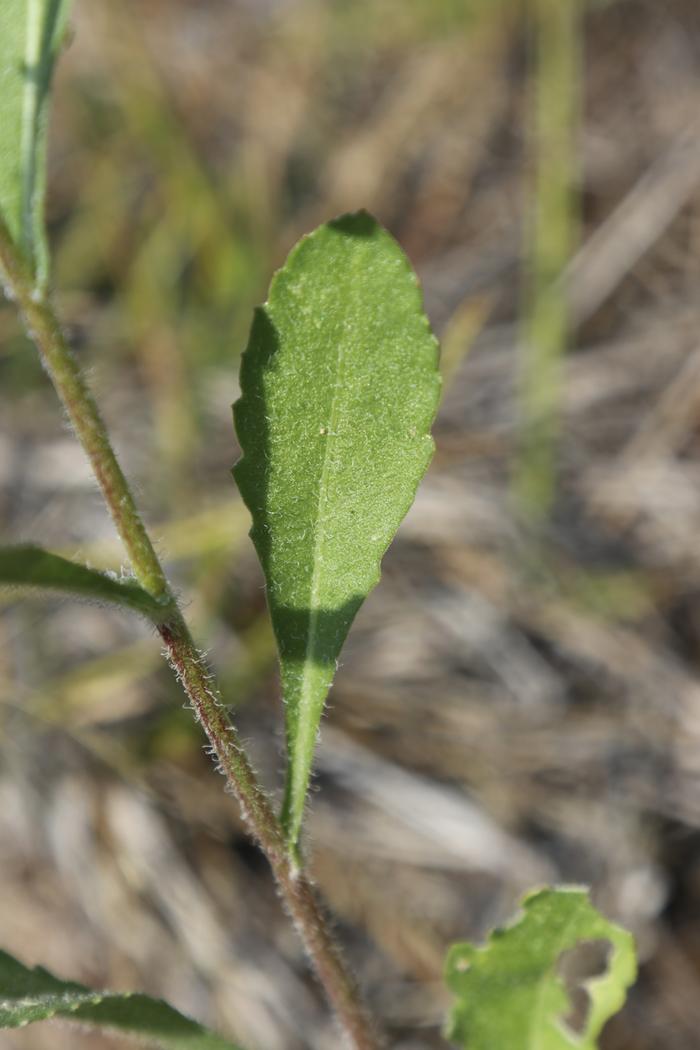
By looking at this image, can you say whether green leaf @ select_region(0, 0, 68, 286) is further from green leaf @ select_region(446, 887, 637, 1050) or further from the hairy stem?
green leaf @ select_region(446, 887, 637, 1050)

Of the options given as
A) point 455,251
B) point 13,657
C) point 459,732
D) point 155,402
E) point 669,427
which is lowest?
point 13,657

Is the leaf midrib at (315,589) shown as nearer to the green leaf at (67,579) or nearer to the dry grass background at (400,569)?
the green leaf at (67,579)

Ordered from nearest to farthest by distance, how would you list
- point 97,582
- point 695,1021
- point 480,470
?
point 97,582
point 695,1021
point 480,470

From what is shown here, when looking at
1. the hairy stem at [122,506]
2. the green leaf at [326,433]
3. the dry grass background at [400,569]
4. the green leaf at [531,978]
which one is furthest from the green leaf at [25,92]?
the dry grass background at [400,569]

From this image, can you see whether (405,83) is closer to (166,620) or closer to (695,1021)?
(695,1021)

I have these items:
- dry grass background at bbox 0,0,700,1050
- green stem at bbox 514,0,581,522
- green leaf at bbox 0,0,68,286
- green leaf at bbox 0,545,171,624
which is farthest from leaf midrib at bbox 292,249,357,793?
green stem at bbox 514,0,581,522

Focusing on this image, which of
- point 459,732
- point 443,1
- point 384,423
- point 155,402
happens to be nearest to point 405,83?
point 443,1

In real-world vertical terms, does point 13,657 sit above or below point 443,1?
below
